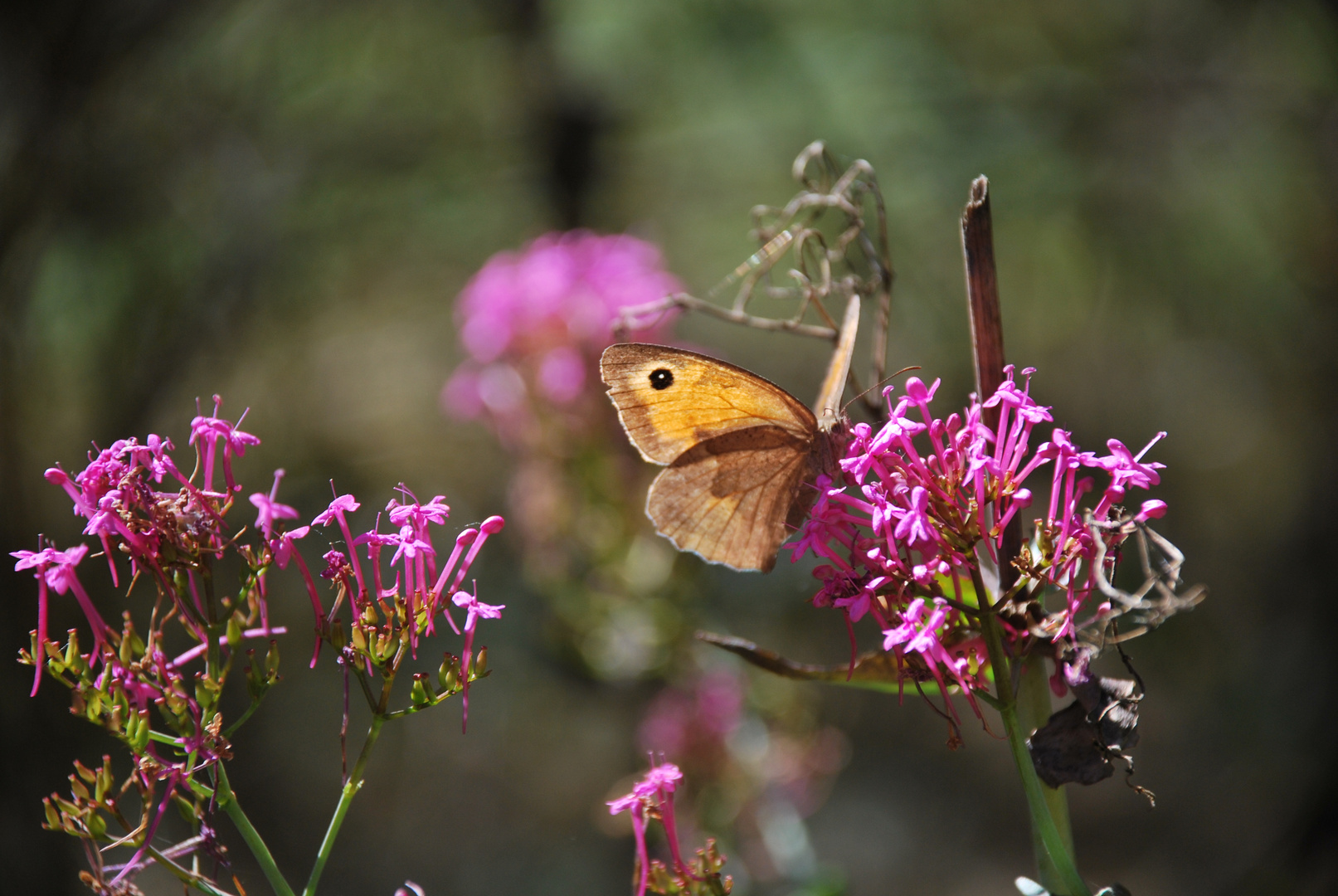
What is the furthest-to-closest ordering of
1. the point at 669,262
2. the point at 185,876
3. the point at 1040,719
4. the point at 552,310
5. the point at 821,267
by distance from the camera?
1. the point at 669,262
2. the point at 552,310
3. the point at 821,267
4. the point at 1040,719
5. the point at 185,876

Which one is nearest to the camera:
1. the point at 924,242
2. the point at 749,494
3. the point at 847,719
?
the point at 749,494

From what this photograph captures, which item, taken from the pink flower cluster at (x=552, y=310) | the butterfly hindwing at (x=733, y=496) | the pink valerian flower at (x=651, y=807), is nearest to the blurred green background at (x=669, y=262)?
the pink flower cluster at (x=552, y=310)

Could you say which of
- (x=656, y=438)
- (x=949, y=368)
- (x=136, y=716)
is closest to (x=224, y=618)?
(x=136, y=716)

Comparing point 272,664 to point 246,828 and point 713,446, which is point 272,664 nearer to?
point 246,828

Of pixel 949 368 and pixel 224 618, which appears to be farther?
pixel 949 368

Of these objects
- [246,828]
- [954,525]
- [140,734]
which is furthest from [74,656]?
[954,525]

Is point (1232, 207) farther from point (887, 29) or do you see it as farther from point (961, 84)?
point (887, 29)

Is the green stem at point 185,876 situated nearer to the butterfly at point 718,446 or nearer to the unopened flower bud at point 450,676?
the unopened flower bud at point 450,676

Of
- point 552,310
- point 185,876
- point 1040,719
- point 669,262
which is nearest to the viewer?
point 185,876
